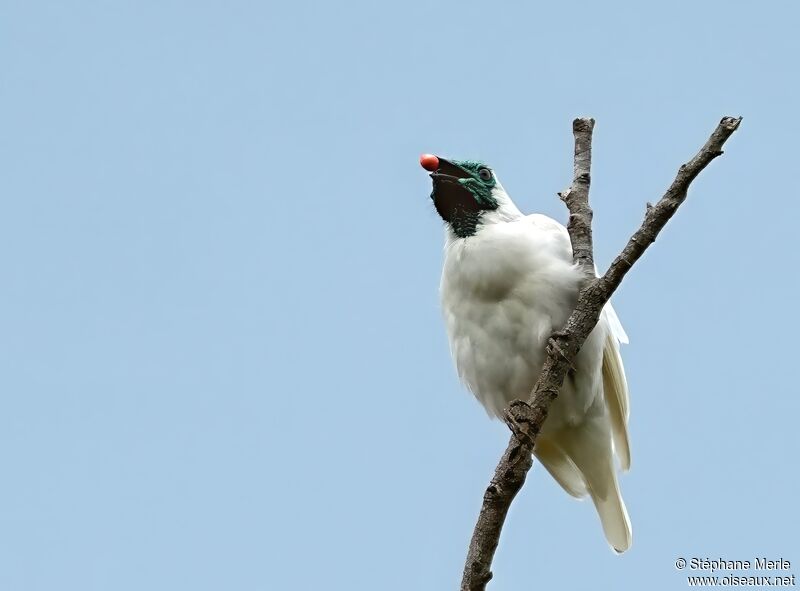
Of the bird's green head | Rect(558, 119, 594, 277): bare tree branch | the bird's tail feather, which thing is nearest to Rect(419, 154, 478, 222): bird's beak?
the bird's green head

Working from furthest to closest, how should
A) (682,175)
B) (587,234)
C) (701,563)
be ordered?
(701,563) → (587,234) → (682,175)

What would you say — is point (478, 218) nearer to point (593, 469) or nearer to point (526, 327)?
point (526, 327)

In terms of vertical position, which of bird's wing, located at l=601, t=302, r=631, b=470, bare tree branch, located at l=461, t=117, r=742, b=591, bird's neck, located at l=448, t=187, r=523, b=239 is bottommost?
bare tree branch, located at l=461, t=117, r=742, b=591

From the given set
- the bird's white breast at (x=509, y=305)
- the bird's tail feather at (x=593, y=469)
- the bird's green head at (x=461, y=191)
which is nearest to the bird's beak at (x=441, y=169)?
the bird's green head at (x=461, y=191)

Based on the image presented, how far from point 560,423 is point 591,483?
90 cm

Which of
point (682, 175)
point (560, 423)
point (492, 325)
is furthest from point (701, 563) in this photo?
point (682, 175)

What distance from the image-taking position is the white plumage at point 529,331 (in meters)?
7.62

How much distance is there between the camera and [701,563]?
7.42 m

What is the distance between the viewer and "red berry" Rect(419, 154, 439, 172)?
28.0ft

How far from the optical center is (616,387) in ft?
28.0

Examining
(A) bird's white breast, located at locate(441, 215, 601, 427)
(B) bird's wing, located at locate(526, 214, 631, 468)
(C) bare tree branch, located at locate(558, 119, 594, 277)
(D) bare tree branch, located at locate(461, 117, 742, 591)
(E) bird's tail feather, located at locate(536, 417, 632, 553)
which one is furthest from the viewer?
(E) bird's tail feather, located at locate(536, 417, 632, 553)

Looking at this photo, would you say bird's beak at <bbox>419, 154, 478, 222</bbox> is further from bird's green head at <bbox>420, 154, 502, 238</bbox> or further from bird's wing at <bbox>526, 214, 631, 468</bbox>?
bird's wing at <bbox>526, 214, 631, 468</bbox>

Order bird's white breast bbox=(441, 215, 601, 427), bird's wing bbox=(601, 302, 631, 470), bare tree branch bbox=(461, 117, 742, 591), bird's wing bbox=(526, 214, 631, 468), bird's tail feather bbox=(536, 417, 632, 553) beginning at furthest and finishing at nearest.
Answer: bird's tail feather bbox=(536, 417, 632, 553)
bird's wing bbox=(601, 302, 631, 470)
bird's wing bbox=(526, 214, 631, 468)
bird's white breast bbox=(441, 215, 601, 427)
bare tree branch bbox=(461, 117, 742, 591)

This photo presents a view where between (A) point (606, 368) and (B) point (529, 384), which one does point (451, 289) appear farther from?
(A) point (606, 368)
